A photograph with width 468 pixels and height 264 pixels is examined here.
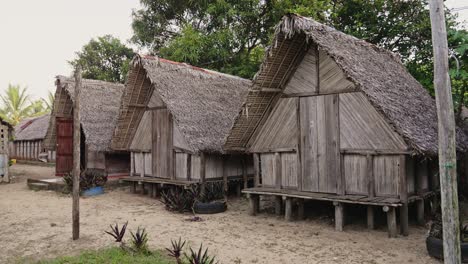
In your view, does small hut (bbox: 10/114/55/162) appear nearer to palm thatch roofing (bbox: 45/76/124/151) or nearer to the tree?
the tree

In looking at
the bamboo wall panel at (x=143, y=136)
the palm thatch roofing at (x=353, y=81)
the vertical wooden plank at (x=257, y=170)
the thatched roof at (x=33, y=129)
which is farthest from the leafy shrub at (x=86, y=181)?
the thatched roof at (x=33, y=129)

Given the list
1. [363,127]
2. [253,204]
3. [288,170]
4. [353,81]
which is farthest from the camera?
[253,204]

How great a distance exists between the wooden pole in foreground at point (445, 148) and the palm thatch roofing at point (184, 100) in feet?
24.7

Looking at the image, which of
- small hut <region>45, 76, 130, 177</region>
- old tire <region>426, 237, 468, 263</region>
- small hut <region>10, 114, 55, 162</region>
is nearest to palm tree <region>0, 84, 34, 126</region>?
small hut <region>10, 114, 55, 162</region>

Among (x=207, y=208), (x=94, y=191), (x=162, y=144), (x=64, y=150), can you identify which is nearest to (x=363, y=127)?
(x=207, y=208)

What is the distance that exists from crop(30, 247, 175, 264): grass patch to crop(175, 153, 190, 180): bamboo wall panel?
569 centimetres

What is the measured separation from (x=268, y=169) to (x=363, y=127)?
280 cm

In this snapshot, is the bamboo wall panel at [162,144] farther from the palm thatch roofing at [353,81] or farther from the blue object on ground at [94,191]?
the palm thatch roofing at [353,81]

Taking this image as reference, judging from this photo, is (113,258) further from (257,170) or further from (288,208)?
(257,170)

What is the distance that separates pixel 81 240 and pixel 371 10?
584 inches

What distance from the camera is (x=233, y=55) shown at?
21875 millimetres

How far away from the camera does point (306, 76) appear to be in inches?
373

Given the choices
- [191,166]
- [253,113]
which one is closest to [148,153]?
[191,166]

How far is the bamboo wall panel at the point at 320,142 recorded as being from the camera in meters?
8.92
